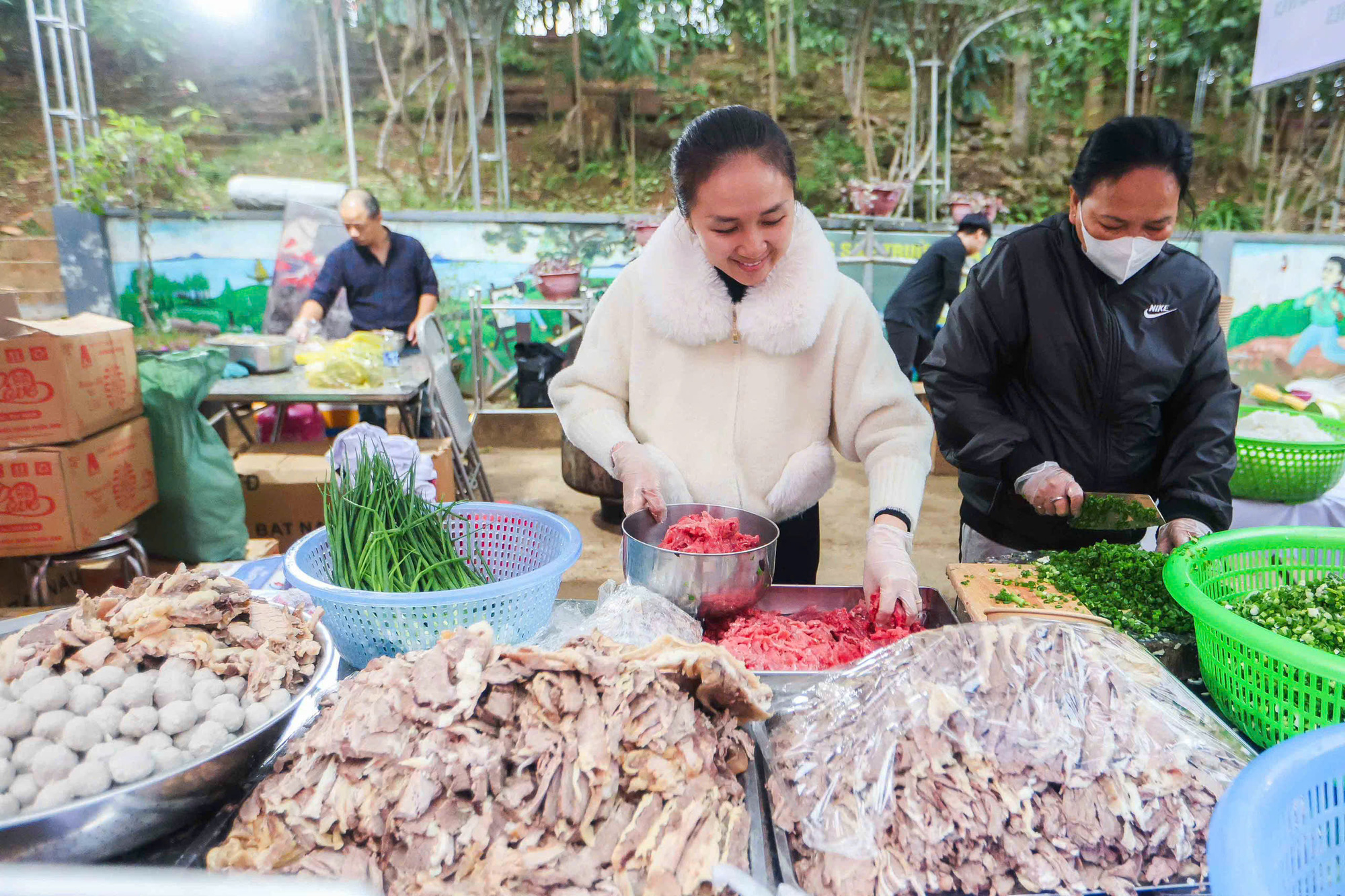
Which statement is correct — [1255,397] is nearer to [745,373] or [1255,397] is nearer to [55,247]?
[745,373]

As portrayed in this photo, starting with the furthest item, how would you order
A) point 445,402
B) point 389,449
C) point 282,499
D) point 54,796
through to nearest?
point 445,402, point 282,499, point 389,449, point 54,796

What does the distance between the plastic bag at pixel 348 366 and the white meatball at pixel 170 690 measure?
360 cm

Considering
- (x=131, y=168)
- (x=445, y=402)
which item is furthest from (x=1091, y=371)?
(x=131, y=168)

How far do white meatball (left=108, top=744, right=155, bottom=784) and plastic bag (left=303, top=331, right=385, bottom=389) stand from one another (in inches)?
147

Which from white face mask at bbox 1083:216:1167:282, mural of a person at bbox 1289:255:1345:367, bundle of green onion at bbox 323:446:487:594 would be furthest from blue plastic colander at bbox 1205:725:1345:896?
mural of a person at bbox 1289:255:1345:367

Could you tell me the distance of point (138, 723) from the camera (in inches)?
35.6

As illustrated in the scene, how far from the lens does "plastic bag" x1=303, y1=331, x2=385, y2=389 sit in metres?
→ 4.32

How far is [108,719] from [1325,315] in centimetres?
995

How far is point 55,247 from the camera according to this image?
826 centimetres

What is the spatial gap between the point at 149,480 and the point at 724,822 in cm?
310

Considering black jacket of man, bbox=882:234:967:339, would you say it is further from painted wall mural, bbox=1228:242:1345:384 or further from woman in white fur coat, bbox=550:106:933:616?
woman in white fur coat, bbox=550:106:933:616

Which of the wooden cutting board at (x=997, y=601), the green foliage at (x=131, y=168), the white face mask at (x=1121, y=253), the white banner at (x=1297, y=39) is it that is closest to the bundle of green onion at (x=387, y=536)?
the wooden cutting board at (x=997, y=601)

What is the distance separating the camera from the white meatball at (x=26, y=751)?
2.80 feet

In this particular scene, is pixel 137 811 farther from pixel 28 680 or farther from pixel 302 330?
pixel 302 330
